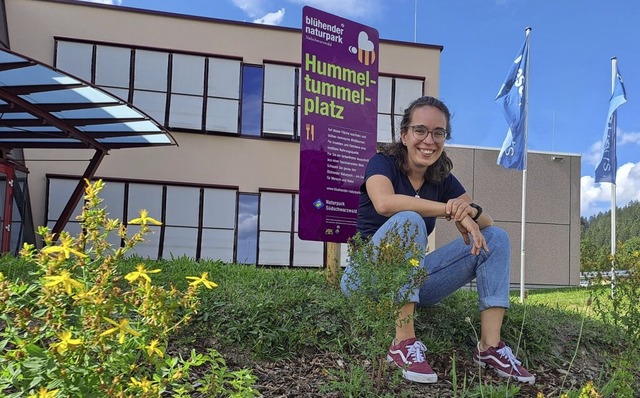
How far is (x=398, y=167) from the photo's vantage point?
3318 mm

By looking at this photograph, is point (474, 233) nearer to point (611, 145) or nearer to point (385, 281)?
point (385, 281)

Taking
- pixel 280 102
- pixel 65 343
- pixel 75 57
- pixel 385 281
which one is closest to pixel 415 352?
pixel 385 281

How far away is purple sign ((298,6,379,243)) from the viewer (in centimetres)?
440

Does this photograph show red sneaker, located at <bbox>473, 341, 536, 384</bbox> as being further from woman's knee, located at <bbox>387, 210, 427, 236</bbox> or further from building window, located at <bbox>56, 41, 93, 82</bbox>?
building window, located at <bbox>56, 41, 93, 82</bbox>

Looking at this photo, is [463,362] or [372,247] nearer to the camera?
[372,247]

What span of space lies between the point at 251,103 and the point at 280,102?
0.78 metres

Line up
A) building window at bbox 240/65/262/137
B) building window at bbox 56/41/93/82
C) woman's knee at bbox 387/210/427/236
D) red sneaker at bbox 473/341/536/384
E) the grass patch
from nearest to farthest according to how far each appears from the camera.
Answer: woman's knee at bbox 387/210/427/236, red sneaker at bbox 473/341/536/384, the grass patch, building window at bbox 56/41/93/82, building window at bbox 240/65/262/137

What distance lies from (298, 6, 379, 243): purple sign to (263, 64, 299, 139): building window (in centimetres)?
1024

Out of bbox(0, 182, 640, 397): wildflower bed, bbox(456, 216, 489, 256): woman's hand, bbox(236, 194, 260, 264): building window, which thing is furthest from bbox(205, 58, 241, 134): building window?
bbox(456, 216, 489, 256): woman's hand

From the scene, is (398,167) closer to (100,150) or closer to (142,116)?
(142,116)

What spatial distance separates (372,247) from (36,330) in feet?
4.99

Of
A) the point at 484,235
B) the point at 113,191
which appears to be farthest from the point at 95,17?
the point at 484,235

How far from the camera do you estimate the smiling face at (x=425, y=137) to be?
3.18 m

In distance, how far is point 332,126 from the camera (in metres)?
4.56
